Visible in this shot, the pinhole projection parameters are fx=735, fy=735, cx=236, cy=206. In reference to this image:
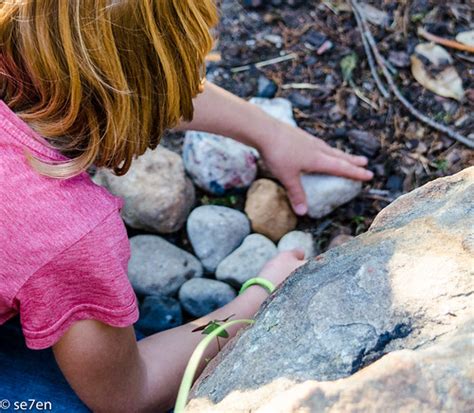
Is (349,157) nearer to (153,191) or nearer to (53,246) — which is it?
(153,191)

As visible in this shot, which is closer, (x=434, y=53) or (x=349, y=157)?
(x=349, y=157)

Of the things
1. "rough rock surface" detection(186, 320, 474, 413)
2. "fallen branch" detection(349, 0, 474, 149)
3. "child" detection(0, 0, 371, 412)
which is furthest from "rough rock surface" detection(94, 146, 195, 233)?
"rough rock surface" detection(186, 320, 474, 413)

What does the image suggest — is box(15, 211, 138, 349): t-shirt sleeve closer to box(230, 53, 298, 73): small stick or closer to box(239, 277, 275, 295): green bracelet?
box(239, 277, 275, 295): green bracelet

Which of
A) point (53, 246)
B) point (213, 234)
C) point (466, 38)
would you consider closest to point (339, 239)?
point (213, 234)

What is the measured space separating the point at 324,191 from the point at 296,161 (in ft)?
0.40

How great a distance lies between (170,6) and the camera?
1.17m

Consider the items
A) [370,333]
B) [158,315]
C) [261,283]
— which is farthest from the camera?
[158,315]

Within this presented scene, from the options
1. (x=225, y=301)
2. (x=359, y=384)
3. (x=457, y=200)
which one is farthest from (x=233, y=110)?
(x=359, y=384)

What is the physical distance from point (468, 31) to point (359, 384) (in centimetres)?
194

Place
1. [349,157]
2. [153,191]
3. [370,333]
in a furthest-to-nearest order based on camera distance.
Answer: [349,157] < [153,191] < [370,333]

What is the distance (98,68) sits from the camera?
116 centimetres

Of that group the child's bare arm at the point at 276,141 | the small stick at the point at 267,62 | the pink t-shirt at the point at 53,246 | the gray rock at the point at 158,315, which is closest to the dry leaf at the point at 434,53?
the small stick at the point at 267,62

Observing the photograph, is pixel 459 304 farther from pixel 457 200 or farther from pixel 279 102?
pixel 279 102

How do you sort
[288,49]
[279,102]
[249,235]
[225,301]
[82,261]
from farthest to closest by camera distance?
1. [288,49]
2. [279,102]
3. [249,235]
4. [225,301]
5. [82,261]
